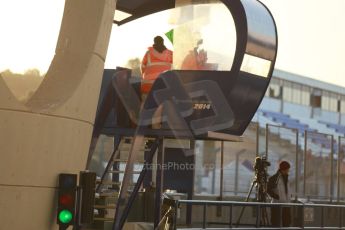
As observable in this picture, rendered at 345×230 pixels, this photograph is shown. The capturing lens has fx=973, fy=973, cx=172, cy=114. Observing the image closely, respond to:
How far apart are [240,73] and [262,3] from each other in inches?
79.8

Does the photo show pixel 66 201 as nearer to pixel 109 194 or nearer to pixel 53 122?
pixel 53 122

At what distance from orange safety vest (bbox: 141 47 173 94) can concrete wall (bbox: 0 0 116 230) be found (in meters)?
5.73

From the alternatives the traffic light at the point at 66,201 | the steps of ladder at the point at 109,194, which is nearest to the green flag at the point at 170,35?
the steps of ladder at the point at 109,194

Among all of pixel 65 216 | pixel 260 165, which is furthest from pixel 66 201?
pixel 260 165

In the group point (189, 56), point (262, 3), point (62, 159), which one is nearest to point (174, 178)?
point (189, 56)

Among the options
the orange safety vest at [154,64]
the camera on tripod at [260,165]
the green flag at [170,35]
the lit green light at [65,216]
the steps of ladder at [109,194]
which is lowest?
the lit green light at [65,216]

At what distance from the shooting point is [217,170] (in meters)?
20.4

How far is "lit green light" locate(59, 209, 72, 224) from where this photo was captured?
35.8ft

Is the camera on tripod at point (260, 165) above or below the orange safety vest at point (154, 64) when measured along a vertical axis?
below

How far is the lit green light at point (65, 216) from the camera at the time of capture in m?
10.9

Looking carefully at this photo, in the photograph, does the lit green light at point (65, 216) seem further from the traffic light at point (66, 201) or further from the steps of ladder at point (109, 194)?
the steps of ladder at point (109, 194)

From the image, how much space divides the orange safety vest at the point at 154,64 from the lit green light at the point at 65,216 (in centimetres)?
710

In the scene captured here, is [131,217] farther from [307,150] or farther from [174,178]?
[307,150]

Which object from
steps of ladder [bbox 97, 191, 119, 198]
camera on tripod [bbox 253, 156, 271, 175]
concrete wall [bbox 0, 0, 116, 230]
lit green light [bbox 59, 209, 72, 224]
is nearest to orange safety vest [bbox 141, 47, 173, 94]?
steps of ladder [bbox 97, 191, 119, 198]
